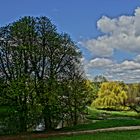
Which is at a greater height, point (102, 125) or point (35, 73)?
point (35, 73)

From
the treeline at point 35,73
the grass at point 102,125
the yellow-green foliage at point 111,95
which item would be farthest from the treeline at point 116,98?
the treeline at point 35,73

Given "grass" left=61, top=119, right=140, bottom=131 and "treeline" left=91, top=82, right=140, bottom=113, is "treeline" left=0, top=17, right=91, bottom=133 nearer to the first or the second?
"grass" left=61, top=119, right=140, bottom=131

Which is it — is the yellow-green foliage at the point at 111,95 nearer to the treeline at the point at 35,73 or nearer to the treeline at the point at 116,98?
the treeline at the point at 116,98

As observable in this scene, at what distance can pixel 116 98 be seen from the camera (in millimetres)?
102750

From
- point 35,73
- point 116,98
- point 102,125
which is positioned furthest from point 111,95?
point 35,73

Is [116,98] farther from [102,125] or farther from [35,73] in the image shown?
[35,73]

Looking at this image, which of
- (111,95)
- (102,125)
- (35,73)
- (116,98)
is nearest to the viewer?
(35,73)

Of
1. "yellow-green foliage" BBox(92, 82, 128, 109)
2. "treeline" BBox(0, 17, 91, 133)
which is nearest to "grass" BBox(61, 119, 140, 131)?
"treeline" BBox(0, 17, 91, 133)

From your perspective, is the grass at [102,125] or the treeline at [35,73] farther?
Result: the grass at [102,125]

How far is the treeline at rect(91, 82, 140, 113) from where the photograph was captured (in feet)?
338

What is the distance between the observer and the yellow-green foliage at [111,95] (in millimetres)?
102875

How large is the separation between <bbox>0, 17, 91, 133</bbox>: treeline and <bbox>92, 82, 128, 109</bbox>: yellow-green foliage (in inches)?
2310

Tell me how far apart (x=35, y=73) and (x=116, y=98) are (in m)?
61.9

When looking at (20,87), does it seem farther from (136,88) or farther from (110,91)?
(136,88)
